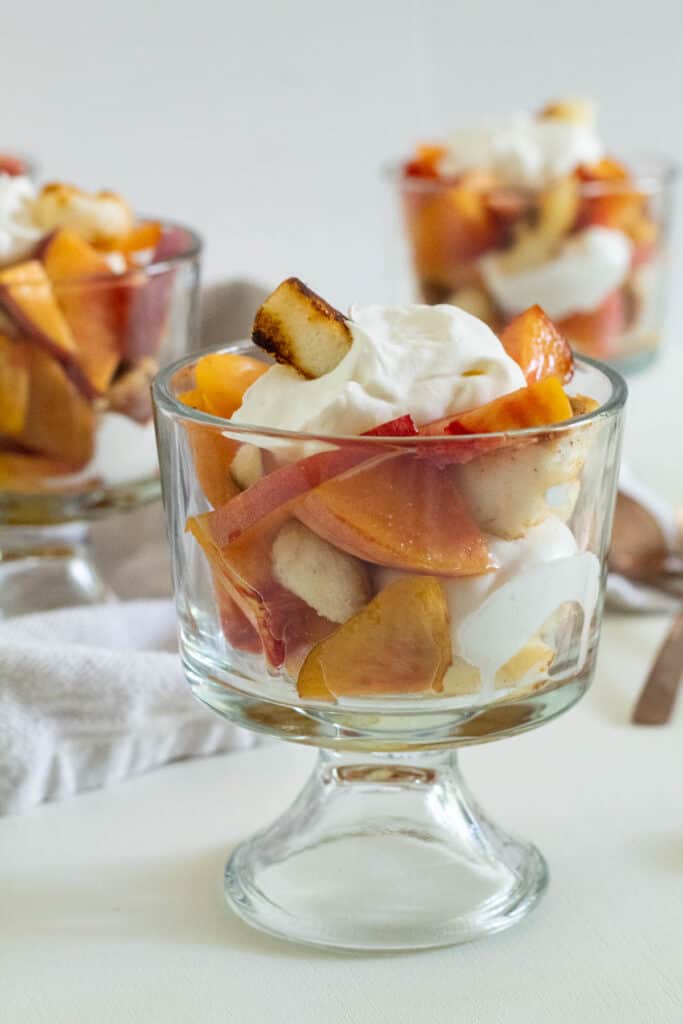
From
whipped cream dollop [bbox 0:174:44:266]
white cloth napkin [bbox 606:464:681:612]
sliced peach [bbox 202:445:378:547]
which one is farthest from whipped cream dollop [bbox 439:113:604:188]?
sliced peach [bbox 202:445:378:547]

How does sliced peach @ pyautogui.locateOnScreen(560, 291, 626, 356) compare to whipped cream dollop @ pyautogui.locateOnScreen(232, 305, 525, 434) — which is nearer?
whipped cream dollop @ pyautogui.locateOnScreen(232, 305, 525, 434)

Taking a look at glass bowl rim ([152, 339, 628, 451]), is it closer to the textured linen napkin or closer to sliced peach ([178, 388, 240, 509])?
sliced peach ([178, 388, 240, 509])

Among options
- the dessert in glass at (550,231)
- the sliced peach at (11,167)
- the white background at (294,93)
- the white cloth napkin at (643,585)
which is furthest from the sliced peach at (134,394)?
the white background at (294,93)

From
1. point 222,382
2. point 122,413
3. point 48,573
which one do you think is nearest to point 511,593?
point 222,382

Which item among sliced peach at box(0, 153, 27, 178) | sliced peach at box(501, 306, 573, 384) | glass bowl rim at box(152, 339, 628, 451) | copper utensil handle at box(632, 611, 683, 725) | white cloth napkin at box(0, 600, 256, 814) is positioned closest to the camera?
glass bowl rim at box(152, 339, 628, 451)

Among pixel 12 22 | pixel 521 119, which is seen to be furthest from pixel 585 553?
pixel 12 22

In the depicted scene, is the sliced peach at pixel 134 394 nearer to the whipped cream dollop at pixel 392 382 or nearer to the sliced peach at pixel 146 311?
the sliced peach at pixel 146 311

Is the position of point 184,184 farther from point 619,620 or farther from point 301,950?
point 301,950
